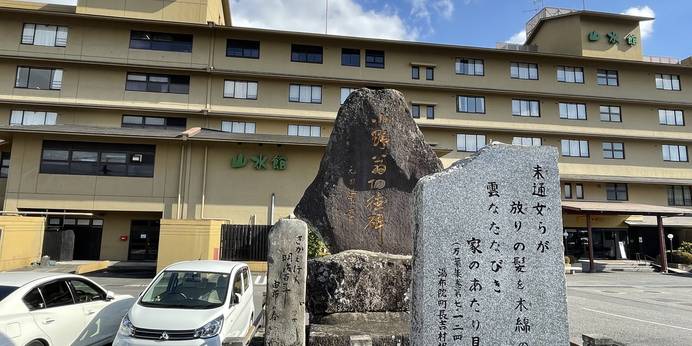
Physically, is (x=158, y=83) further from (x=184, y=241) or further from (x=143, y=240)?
(x=184, y=241)

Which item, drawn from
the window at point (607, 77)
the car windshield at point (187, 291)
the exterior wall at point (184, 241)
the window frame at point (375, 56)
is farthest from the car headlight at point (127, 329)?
the window at point (607, 77)

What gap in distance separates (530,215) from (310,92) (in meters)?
28.9

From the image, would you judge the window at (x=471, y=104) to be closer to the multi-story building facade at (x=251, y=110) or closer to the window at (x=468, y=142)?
the multi-story building facade at (x=251, y=110)

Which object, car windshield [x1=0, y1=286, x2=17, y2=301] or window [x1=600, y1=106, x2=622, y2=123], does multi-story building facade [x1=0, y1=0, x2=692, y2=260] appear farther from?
car windshield [x1=0, y1=286, x2=17, y2=301]

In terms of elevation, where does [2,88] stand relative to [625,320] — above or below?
above

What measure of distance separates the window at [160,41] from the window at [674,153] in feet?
121

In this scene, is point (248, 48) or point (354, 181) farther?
point (248, 48)

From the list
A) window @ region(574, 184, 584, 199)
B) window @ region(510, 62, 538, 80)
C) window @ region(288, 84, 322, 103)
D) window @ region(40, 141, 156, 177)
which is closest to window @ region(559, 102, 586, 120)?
window @ region(510, 62, 538, 80)

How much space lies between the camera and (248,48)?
31969 mm

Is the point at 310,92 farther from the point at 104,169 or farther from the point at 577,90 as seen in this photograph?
the point at 577,90

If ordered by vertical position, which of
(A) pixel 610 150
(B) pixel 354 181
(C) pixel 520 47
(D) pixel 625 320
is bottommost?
(D) pixel 625 320

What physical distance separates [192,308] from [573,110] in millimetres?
35296

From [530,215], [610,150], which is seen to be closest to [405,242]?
[530,215]

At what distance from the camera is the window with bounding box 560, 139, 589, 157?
3466cm
